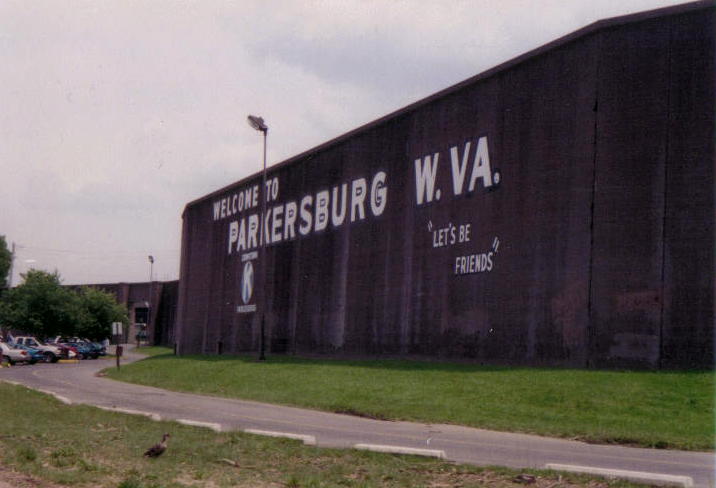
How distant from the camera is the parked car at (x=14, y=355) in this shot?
55844mm

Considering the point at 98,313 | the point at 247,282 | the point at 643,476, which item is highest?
the point at 247,282

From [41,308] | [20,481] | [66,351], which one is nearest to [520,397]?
[20,481]

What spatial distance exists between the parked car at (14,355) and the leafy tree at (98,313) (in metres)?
23.0

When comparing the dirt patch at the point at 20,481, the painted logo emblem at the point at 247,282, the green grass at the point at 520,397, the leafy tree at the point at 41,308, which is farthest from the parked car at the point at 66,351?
the dirt patch at the point at 20,481

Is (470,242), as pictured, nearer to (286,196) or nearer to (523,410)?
(523,410)

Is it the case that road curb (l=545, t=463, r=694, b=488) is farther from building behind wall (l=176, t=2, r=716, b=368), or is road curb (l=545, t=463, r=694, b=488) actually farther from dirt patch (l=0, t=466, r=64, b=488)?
building behind wall (l=176, t=2, r=716, b=368)

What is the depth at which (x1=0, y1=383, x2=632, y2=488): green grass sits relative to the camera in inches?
406

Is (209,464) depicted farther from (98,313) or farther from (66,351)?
(98,313)

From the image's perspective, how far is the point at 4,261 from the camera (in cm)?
10362

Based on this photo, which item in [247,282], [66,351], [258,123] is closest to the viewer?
[258,123]

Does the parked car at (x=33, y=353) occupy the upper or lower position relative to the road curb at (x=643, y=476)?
lower

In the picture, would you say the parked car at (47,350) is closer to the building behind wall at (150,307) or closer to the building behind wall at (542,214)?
the building behind wall at (542,214)

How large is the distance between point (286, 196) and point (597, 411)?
34099 millimetres

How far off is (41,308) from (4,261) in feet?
103
